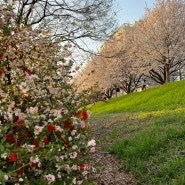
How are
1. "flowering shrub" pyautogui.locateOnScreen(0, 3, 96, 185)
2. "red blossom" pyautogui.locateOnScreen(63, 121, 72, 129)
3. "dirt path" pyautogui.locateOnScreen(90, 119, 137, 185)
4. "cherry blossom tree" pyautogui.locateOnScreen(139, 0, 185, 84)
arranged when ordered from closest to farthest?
1. "flowering shrub" pyautogui.locateOnScreen(0, 3, 96, 185)
2. "red blossom" pyautogui.locateOnScreen(63, 121, 72, 129)
3. "dirt path" pyautogui.locateOnScreen(90, 119, 137, 185)
4. "cherry blossom tree" pyautogui.locateOnScreen(139, 0, 185, 84)

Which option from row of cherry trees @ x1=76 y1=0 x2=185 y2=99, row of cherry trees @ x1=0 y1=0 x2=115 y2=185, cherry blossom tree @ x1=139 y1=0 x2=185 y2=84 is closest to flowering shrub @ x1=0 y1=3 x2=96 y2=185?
row of cherry trees @ x1=0 y1=0 x2=115 y2=185

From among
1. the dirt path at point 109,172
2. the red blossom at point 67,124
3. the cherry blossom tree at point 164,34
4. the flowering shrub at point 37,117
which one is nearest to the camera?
the flowering shrub at point 37,117

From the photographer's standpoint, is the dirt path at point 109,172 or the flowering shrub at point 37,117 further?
the dirt path at point 109,172

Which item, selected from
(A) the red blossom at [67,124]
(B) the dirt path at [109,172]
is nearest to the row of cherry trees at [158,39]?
(B) the dirt path at [109,172]

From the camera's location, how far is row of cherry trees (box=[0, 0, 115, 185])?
2698mm

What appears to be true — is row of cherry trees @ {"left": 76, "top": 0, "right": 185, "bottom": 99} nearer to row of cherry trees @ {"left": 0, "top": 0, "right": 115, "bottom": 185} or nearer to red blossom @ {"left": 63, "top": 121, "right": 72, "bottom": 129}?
row of cherry trees @ {"left": 0, "top": 0, "right": 115, "bottom": 185}

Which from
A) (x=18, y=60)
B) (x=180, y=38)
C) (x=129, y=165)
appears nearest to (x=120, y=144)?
(x=129, y=165)

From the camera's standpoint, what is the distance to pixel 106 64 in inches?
1266

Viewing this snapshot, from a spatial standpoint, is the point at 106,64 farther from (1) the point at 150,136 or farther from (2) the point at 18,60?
(2) the point at 18,60

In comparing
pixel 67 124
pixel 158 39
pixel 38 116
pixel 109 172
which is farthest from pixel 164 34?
pixel 38 116

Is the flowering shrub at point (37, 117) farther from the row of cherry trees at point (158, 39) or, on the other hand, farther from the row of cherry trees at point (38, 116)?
the row of cherry trees at point (158, 39)

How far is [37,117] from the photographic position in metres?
2.89

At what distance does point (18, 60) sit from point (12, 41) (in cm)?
37

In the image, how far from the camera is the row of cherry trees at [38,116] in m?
2.70
